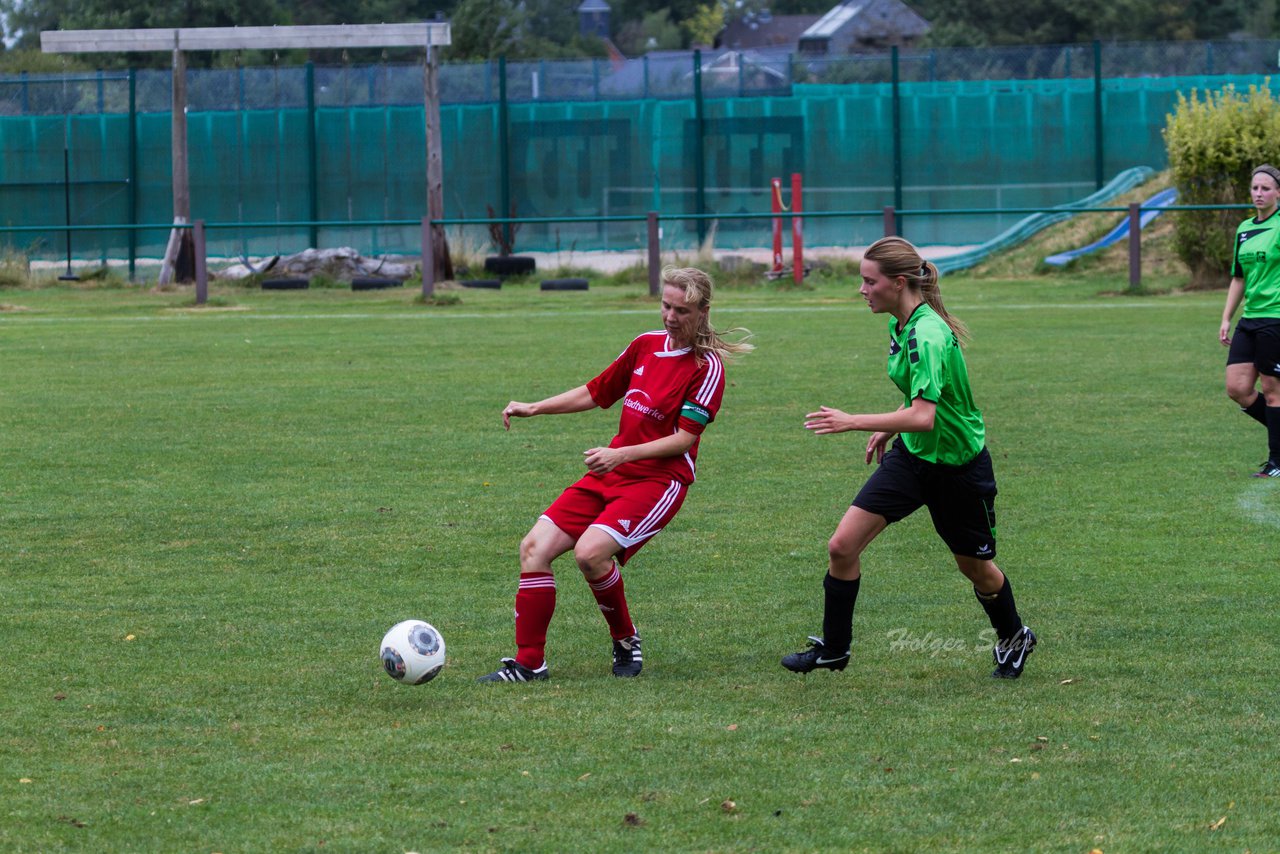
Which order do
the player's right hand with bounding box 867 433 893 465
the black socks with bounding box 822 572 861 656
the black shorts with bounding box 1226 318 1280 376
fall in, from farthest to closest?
the black shorts with bounding box 1226 318 1280 376
the player's right hand with bounding box 867 433 893 465
the black socks with bounding box 822 572 861 656

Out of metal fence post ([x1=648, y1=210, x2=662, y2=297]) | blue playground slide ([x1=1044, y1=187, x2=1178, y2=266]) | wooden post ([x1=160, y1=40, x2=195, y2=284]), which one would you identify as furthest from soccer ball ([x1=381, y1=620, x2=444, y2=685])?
blue playground slide ([x1=1044, y1=187, x2=1178, y2=266])

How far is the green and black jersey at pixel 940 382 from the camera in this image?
5449 millimetres

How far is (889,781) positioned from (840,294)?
65.7ft

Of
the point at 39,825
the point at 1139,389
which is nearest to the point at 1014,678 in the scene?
the point at 39,825

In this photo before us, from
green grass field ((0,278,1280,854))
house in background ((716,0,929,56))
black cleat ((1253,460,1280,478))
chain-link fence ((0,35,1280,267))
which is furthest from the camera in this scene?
house in background ((716,0,929,56))

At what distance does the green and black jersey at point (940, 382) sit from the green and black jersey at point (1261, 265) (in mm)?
4941

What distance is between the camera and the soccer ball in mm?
5523

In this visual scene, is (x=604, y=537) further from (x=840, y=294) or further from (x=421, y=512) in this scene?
(x=840, y=294)

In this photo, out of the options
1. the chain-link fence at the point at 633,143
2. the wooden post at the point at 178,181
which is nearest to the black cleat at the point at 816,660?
the wooden post at the point at 178,181

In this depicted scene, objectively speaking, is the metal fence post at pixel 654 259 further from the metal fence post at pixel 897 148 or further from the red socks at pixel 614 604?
the red socks at pixel 614 604

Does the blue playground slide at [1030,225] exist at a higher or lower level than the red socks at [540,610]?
higher

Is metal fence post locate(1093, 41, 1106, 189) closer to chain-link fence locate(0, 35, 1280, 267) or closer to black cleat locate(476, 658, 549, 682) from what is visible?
chain-link fence locate(0, 35, 1280, 267)

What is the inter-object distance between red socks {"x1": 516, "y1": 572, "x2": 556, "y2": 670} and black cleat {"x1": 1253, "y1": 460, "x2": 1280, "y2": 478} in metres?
5.60

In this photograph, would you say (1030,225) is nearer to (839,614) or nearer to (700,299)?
(700,299)
